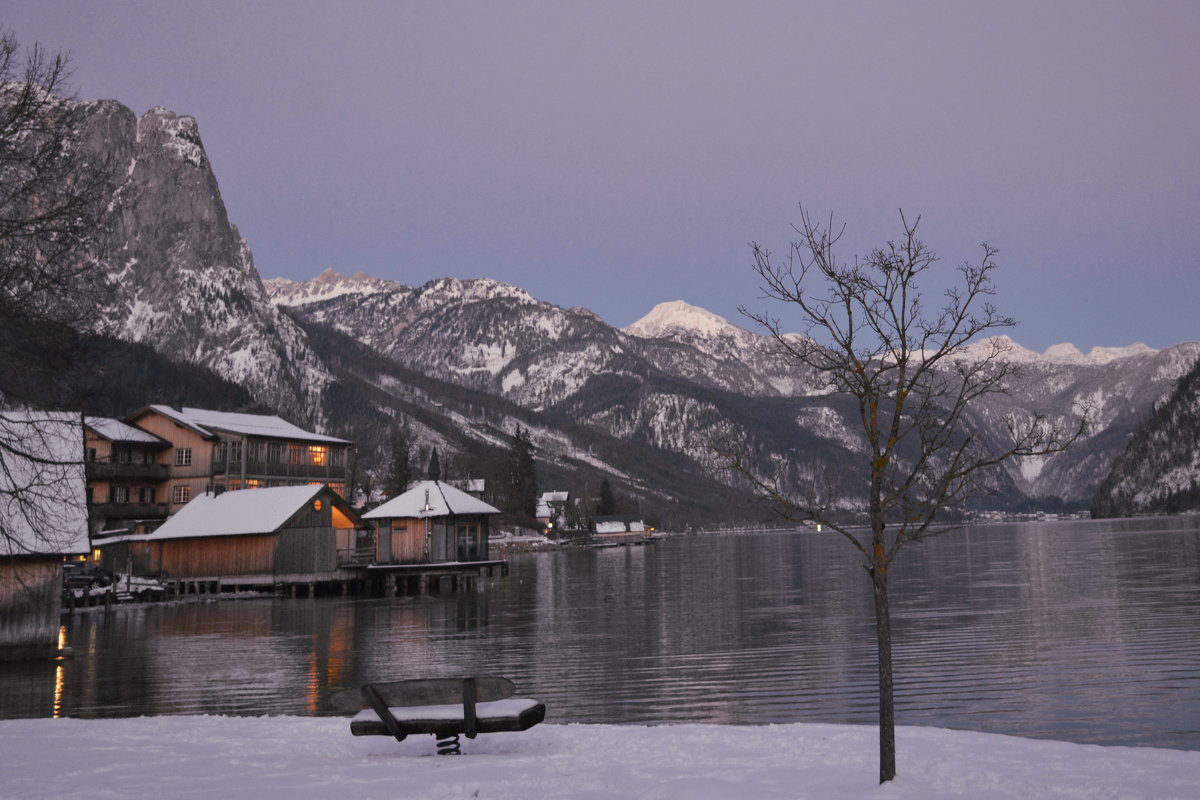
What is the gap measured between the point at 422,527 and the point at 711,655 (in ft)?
168

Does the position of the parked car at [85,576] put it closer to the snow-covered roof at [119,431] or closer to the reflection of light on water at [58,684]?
the snow-covered roof at [119,431]

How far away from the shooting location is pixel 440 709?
15055 mm

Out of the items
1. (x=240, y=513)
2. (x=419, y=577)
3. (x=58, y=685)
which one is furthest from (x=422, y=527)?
(x=58, y=685)

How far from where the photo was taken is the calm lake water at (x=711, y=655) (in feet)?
76.3

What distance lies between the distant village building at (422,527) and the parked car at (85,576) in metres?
20.1

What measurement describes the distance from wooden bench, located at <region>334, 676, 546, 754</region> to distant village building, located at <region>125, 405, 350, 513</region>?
79.3 m

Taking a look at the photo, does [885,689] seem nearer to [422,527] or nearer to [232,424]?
[422,527]

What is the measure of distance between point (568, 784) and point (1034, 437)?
7.72 metres

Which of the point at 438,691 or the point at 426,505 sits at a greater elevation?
the point at 426,505

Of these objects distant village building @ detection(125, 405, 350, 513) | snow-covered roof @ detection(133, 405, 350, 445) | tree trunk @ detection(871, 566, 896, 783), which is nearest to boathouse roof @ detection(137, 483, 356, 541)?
distant village building @ detection(125, 405, 350, 513)

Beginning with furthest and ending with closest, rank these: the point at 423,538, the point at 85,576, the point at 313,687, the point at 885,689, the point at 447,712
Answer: the point at 423,538 < the point at 85,576 < the point at 313,687 < the point at 447,712 < the point at 885,689

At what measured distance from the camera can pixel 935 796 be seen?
455 inches

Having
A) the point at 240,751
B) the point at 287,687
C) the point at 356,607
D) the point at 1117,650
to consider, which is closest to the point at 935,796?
the point at 240,751

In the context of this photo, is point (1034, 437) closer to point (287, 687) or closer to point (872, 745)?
point (872, 745)
